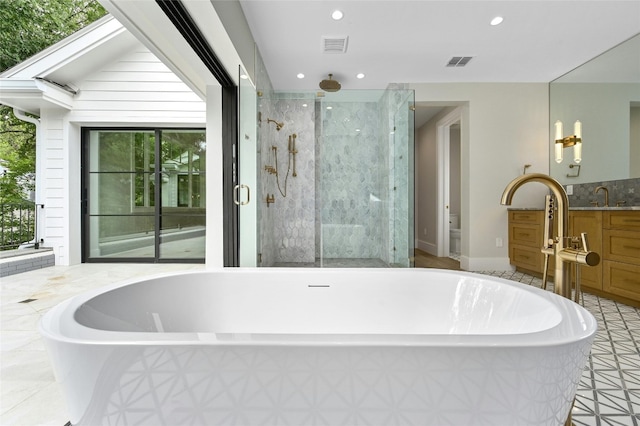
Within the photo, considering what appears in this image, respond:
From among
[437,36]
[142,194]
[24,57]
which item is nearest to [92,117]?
[142,194]

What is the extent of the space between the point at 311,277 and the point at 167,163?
375 cm

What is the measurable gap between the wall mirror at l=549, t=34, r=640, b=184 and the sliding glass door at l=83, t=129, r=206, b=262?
4719mm

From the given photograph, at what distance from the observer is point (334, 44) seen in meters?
3.02

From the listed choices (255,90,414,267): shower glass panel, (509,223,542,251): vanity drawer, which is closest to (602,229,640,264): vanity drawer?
(509,223,542,251): vanity drawer

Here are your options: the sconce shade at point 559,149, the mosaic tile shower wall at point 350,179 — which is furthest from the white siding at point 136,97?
the sconce shade at point 559,149

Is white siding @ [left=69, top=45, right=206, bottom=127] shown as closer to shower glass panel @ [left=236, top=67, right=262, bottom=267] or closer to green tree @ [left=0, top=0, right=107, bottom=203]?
green tree @ [left=0, top=0, right=107, bottom=203]

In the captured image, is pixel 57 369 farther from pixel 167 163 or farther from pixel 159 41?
pixel 167 163

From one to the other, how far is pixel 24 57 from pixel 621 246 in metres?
7.58

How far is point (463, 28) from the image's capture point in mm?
2762

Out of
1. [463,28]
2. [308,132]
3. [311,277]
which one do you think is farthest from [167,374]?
[308,132]

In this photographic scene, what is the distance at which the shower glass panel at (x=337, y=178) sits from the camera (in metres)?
3.54

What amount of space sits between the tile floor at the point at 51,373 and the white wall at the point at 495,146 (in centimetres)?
119

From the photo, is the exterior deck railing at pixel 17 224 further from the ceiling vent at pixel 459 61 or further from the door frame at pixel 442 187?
the door frame at pixel 442 187

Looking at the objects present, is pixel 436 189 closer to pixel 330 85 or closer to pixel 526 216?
pixel 526 216
